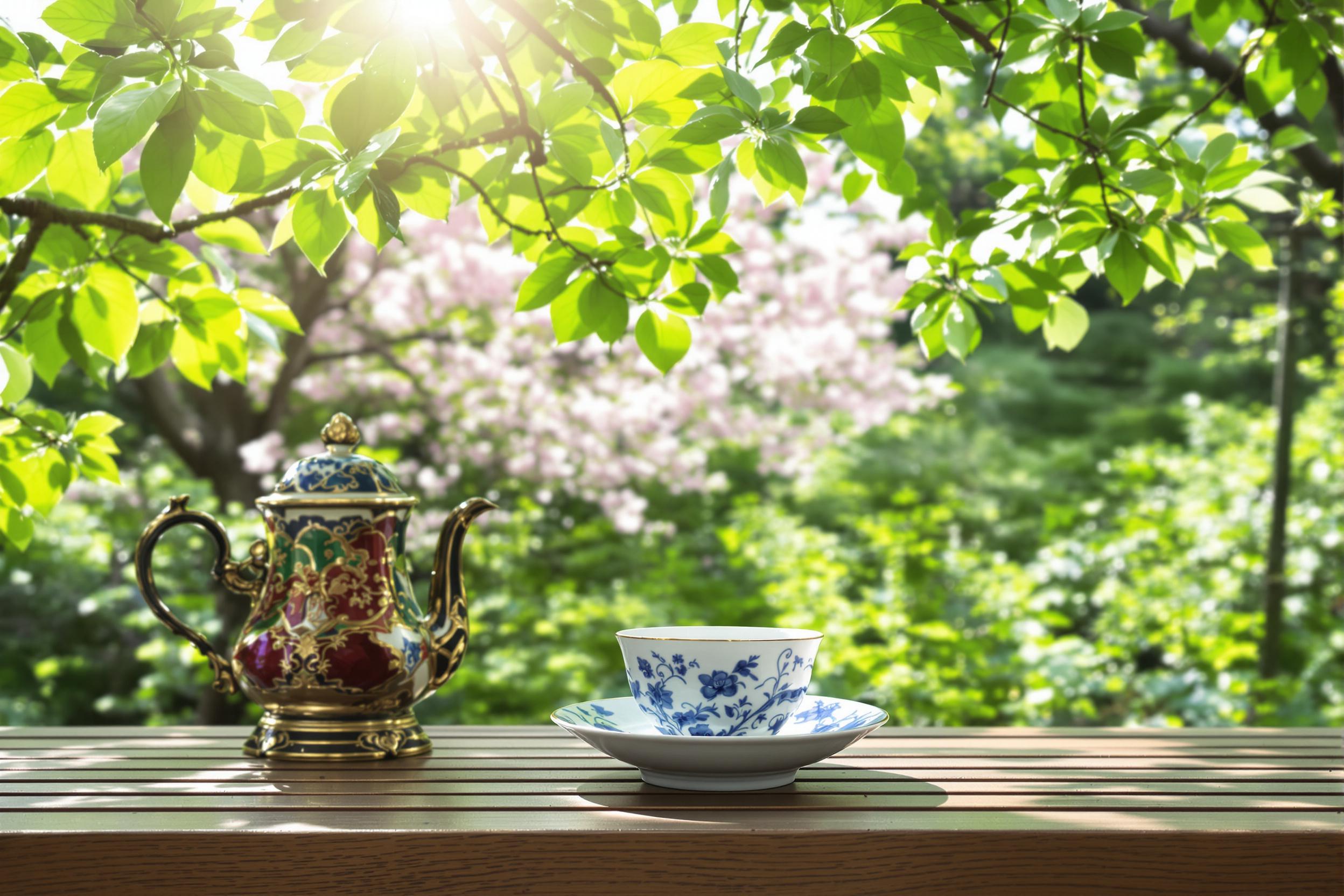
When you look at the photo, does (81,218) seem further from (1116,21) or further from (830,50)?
(1116,21)

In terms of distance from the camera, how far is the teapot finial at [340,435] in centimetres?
106

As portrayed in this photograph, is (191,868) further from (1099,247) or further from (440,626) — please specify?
(1099,247)

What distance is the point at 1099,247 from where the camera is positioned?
3.21ft

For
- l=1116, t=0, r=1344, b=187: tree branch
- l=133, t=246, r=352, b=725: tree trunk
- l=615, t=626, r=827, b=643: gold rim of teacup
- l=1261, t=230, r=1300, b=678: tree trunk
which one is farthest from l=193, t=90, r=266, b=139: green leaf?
l=1261, t=230, r=1300, b=678: tree trunk

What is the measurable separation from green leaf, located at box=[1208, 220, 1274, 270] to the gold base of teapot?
3.24 ft

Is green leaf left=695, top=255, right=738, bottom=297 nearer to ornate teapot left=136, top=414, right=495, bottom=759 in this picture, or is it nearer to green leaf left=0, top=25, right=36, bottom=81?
ornate teapot left=136, top=414, right=495, bottom=759

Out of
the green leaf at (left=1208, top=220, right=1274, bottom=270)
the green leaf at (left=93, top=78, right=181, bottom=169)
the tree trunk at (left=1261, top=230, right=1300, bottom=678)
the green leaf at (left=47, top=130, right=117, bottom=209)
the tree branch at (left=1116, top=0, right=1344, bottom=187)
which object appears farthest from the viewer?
the tree trunk at (left=1261, top=230, right=1300, bottom=678)

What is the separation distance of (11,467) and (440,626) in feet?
1.85

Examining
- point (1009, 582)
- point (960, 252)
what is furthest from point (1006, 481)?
point (960, 252)

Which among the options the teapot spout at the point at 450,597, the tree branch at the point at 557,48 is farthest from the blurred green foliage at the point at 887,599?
the tree branch at the point at 557,48

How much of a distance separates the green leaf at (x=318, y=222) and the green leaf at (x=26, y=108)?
0.21 metres

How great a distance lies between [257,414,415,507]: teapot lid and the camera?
39.3 inches

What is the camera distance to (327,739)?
99cm

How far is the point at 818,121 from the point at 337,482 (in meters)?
0.57
